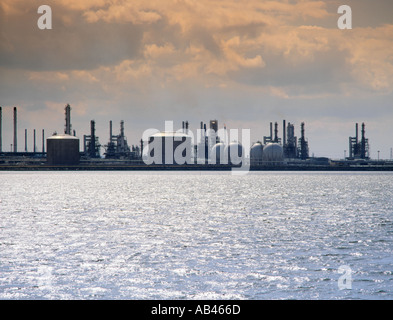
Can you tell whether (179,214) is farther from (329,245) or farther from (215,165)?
(215,165)

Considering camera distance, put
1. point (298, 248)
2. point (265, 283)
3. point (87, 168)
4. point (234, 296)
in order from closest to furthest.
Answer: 1. point (234, 296)
2. point (265, 283)
3. point (298, 248)
4. point (87, 168)

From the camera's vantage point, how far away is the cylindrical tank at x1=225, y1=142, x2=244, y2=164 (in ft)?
547

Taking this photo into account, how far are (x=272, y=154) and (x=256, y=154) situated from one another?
15.6 feet

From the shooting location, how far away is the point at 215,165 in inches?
6619

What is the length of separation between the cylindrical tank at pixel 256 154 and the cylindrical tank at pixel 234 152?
132 inches

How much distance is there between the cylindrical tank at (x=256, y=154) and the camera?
548 feet

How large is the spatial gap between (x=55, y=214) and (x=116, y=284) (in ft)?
85.9

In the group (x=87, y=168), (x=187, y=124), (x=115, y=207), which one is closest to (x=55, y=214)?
(x=115, y=207)

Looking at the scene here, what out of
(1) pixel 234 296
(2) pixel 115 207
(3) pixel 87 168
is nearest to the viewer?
(1) pixel 234 296

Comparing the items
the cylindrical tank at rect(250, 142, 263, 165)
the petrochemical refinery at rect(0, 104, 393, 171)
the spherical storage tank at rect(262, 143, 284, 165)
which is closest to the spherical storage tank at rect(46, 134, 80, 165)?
the petrochemical refinery at rect(0, 104, 393, 171)

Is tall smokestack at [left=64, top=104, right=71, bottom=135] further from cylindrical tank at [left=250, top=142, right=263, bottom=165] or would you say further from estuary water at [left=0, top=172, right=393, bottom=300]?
estuary water at [left=0, top=172, right=393, bottom=300]

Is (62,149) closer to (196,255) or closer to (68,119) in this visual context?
(68,119)

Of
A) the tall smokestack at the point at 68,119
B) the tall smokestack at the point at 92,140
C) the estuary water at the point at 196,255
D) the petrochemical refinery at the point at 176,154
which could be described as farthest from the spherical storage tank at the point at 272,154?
the estuary water at the point at 196,255

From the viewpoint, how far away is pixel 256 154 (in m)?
167
